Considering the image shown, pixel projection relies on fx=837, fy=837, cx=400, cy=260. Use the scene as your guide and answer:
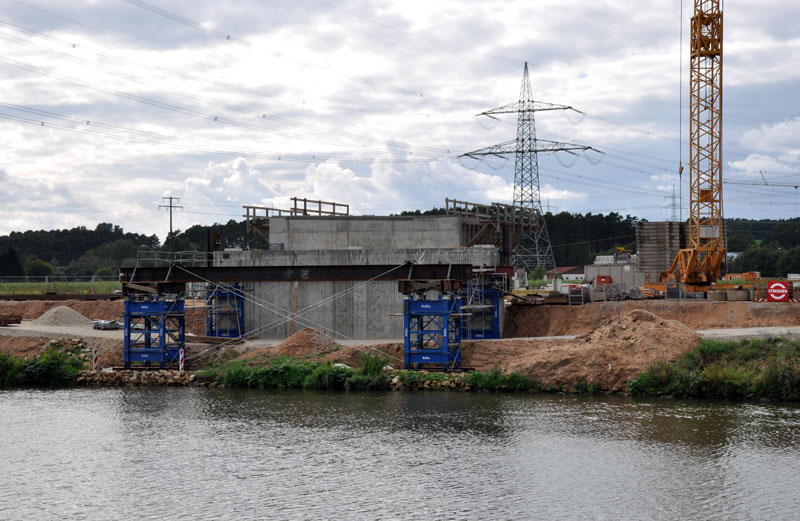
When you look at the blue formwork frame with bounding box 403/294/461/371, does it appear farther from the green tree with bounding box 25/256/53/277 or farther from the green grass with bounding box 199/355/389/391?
the green tree with bounding box 25/256/53/277

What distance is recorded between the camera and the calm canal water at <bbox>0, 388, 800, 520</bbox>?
76.2ft

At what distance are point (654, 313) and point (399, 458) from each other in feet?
93.7

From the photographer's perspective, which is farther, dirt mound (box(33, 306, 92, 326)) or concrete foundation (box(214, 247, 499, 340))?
dirt mound (box(33, 306, 92, 326))

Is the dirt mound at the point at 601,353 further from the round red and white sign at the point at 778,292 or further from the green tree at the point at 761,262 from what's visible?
the green tree at the point at 761,262

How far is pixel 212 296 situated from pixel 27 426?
19.6 meters

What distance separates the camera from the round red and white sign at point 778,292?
167ft

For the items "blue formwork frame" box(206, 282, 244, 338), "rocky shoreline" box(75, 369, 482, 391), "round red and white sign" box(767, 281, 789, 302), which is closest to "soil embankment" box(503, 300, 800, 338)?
"round red and white sign" box(767, 281, 789, 302)

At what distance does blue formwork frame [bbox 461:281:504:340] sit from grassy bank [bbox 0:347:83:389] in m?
22.7

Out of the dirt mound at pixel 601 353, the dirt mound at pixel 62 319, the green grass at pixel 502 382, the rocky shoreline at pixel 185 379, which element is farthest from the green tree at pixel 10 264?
the green grass at pixel 502 382

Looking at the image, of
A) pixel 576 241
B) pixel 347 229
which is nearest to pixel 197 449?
pixel 347 229

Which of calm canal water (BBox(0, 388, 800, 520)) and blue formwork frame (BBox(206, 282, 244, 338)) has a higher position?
blue formwork frame (BBox(206, 282, 244, 338))

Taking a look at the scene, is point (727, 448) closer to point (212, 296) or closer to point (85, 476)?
point (85, 476)

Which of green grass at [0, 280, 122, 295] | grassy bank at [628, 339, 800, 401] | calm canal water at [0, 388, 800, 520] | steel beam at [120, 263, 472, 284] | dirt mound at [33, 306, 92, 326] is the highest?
steel beam at [120, 263, 472, 284]

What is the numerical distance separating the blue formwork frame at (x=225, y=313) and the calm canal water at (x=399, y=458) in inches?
525
